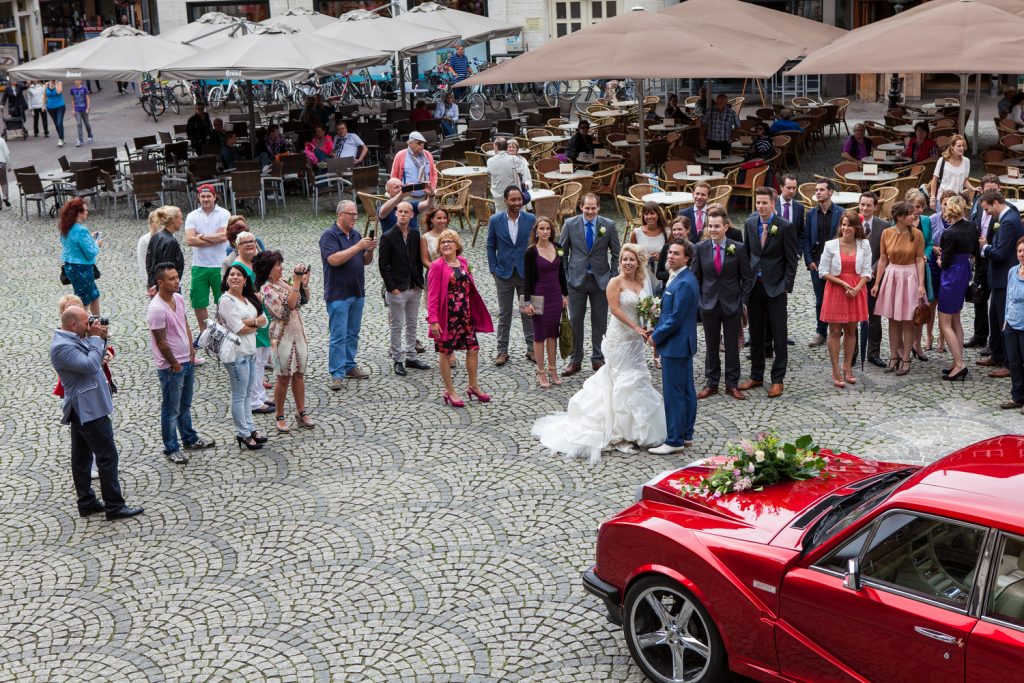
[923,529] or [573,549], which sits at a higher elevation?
[923,529]

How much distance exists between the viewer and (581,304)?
11.3 metres

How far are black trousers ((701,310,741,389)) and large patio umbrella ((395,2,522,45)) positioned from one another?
51.0 ft

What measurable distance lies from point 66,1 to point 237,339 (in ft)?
150

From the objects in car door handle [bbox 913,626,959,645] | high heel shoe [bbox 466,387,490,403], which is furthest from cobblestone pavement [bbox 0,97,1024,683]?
car door handle [bbox 913,626,959,645]

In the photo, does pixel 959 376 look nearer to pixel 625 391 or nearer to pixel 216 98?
pixel 625 391

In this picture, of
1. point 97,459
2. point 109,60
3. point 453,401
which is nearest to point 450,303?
point 453,401

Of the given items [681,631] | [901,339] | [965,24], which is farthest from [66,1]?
[681,631]

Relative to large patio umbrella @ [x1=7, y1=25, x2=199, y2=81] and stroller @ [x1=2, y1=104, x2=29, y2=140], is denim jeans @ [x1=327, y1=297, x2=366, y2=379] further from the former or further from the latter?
stroller @ [x1=2, y1=104, x2=29, y2=140]

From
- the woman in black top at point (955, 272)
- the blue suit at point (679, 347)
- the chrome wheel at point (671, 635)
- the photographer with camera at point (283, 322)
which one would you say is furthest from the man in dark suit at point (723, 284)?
the chrome wheel at point (671, 635)

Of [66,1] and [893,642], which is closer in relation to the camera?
[893,642]

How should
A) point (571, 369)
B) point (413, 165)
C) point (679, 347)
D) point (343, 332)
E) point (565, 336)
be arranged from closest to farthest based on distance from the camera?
point (679, 347) < point (565, 336) < point (343, 332) < point (571, 369) < point (413, 165)

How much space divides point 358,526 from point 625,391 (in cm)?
241

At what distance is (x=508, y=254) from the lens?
11.5 meters

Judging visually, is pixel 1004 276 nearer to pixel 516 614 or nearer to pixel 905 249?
pixel 905 249
